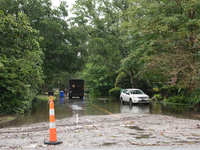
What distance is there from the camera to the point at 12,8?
26.4 m

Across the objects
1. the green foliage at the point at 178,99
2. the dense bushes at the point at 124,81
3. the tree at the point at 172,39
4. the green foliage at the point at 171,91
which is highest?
the tree at the point at 172,39

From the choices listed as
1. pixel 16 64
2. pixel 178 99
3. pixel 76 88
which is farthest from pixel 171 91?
pixel 16 64

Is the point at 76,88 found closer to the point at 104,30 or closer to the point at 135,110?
the point at 104,30

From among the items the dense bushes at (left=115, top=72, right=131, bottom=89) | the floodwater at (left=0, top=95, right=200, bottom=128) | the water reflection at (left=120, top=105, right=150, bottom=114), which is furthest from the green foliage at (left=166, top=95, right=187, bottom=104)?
the dense bushes at (left=115, top=72, right=131, bottom=89)

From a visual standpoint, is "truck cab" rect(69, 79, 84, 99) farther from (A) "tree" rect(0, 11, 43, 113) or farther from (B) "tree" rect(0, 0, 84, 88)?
(A) "tree" rect(0, 11, 43, 113)

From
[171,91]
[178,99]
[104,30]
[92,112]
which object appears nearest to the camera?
[92,112]

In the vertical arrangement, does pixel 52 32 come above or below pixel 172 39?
above

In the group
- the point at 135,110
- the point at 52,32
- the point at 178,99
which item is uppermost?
the point at 52,32

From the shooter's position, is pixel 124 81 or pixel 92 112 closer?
pixel 92 112

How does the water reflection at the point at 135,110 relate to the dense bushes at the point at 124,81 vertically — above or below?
below

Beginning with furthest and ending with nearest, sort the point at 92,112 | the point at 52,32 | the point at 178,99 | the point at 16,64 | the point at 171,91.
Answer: the point at 171,91 → the point at 52,32 → the point at 178,99 → the point at 92,112 → the point at 16,64

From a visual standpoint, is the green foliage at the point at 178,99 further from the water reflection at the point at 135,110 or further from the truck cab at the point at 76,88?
the truck cab at the point at 76,88

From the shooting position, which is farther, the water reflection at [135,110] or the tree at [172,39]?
the tree at [172,39]

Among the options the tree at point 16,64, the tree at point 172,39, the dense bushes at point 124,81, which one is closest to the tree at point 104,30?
the dense bushes at point 124,81
